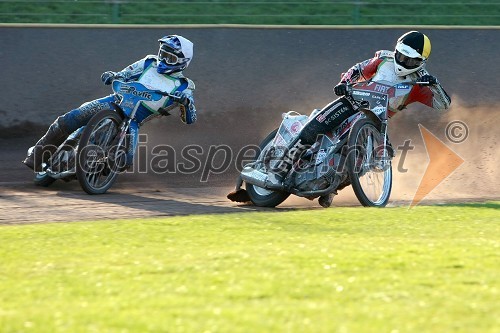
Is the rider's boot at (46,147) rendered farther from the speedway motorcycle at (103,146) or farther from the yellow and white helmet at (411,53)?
the yellow and white helmet at (411,53)

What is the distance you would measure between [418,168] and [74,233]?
680 centimetres

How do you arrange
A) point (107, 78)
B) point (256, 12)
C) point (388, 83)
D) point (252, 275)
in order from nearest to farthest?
point (252, 275)
point (388, 83)
point (107, 78)
point (256, 12)

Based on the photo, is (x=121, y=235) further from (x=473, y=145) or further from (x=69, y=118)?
(x=473, y=145)

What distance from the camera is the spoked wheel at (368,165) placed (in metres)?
11.3

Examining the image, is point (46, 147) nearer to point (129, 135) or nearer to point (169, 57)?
point (129, 135)

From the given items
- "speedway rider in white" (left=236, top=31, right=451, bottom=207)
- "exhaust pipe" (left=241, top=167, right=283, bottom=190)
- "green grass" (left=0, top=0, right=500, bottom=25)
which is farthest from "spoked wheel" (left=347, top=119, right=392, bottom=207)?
"green grass" (left=0, top=0, right=500, bottom=25)

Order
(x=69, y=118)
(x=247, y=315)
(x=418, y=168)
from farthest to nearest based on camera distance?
(x=418, y=168) < (x=69, y=118) < (x=247, y=315)

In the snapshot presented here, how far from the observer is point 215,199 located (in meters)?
12.6

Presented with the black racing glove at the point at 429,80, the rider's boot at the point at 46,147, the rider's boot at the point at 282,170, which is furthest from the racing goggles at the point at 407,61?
the rider's boot at the point at 46,147

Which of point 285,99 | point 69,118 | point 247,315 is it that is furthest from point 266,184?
point 247,315

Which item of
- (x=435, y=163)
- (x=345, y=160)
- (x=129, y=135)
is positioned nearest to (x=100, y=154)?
(x=129, y=135)

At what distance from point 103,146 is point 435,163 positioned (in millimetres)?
5344

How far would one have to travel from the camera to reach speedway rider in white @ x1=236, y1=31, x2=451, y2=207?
11555 millimetres

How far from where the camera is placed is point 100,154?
40.2 ft
